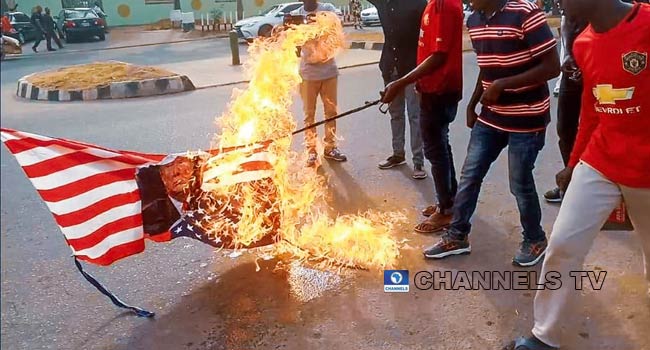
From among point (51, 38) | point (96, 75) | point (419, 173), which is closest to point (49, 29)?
point (51, 38)

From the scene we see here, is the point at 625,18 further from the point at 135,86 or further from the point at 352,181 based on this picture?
the point at 135,86

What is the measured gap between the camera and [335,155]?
6219mm

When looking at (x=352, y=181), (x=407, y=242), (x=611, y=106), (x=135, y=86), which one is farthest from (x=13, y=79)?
(x=135, y=86)

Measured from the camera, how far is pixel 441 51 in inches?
152

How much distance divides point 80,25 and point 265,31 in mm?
1703

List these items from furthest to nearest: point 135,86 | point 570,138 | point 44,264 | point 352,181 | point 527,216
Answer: point 135,86 → point 352,181 → point 570,138 → point 44,264 → point 527,216

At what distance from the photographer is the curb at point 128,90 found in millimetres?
8219

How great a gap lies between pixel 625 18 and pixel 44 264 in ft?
11.9

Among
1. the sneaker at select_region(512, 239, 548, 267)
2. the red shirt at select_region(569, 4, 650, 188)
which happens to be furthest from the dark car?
the sneaker at select_region(512, 239, 548, 267)

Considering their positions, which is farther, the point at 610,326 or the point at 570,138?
the point at 570,138

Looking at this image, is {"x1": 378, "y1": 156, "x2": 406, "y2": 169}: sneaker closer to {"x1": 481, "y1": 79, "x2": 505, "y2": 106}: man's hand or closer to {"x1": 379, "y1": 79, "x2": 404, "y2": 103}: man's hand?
{"x1": 379, "y1": 79, "x2": 404, "y2": 103}: man's hand

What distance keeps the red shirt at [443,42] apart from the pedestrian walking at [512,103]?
0.84 ft

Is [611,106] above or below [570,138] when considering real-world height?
above

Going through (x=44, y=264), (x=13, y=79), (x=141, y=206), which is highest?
(x=13, y=79)
